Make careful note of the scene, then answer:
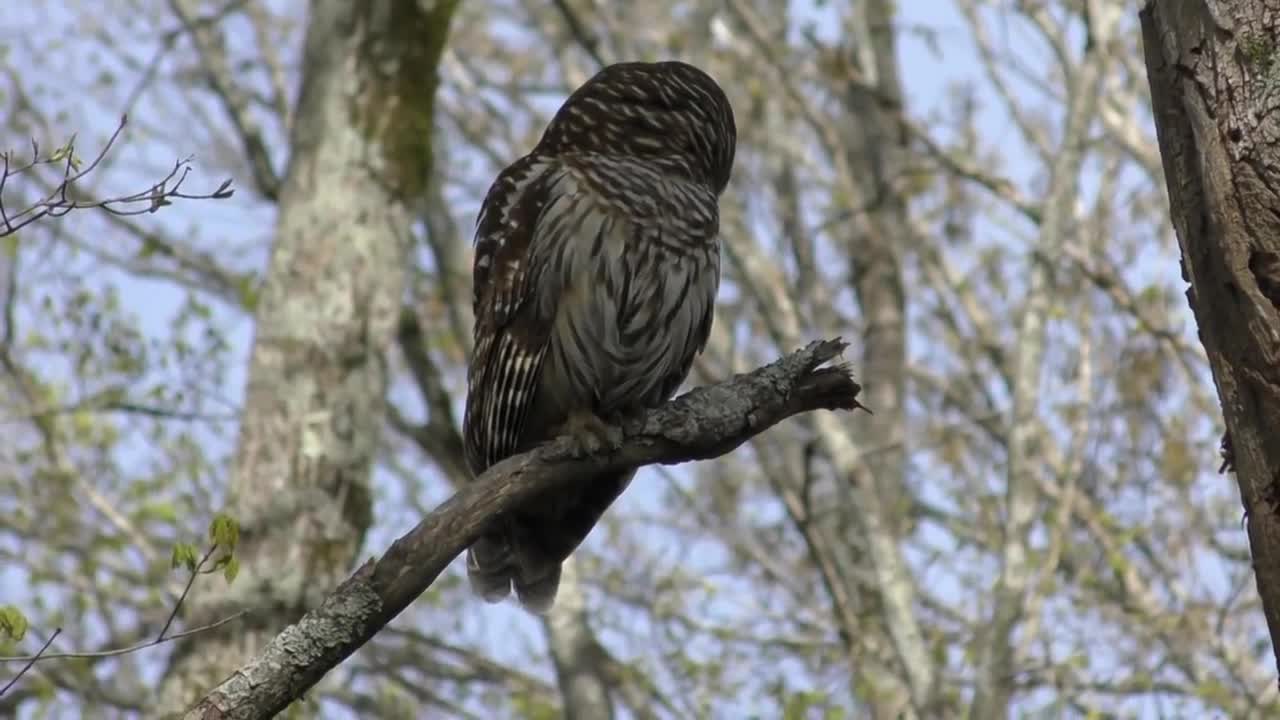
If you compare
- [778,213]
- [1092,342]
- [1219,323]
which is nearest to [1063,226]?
[1092,342]

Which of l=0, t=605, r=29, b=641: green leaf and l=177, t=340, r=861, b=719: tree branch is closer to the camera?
l=177, t=340, r=861, b=719: tree branch

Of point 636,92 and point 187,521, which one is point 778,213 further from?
point 636,92

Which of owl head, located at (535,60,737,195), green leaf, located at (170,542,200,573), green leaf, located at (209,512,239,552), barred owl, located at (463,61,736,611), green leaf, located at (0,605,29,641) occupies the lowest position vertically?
green leaf, located at (0,605,29,641)

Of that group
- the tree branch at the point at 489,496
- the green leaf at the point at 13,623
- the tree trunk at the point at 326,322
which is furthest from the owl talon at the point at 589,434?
the tree trunk at the point at 326,322

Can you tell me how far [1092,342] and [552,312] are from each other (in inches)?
237

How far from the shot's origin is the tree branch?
338 cm

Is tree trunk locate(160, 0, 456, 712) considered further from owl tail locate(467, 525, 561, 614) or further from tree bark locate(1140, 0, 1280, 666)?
tree bark locate(1140, 0, 1280, 666)

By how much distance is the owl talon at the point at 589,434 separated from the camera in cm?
423

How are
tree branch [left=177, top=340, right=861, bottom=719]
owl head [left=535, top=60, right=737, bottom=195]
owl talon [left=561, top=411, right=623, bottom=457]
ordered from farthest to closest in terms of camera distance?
owl head [left=535, top=60, right=737, bottom=195] → owl talon [left=561, top=411, right=623, bottom=457] → tree branch [left=177, top=340, right=861, bottom=719]

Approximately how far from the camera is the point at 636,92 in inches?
200

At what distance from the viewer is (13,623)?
349 centimetres

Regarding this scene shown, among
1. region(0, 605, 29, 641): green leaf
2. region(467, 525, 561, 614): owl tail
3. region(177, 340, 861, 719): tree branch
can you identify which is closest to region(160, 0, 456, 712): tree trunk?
region(467, 525, 561, 614): owl tail

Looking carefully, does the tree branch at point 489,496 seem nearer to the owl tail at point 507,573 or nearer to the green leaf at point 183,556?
the green leaf at point 183,556

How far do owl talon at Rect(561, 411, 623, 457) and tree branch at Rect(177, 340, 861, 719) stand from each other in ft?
Result: 0.09
